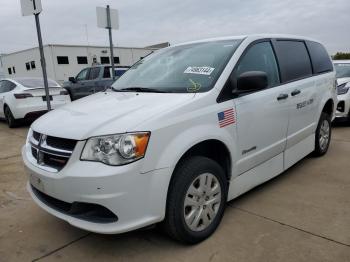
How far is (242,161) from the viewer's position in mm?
3182

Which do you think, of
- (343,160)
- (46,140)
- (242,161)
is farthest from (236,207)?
(343,160)

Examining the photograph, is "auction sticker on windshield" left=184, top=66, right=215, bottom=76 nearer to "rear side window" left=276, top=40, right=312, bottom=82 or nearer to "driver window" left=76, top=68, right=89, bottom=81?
"rear side window" left=276, top=40, right=312, bottom=82

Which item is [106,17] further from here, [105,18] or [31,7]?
[31,7]

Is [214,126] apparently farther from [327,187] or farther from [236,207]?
[327,187]

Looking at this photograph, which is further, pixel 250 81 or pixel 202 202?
pixel 250 81

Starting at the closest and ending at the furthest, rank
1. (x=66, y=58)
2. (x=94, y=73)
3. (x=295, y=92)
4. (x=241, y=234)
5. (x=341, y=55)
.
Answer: (x=241, y=234) < (x=295, y=92) < (x=94, y=73) < (x=341, y=55) < (x=66, y=58)

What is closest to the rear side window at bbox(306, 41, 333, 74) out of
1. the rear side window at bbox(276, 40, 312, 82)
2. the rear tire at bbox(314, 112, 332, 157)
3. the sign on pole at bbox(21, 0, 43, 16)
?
the rear side window at bbox(276, 40, 312, 82)

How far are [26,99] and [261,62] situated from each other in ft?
22.5

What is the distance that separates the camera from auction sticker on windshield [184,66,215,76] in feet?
10.2

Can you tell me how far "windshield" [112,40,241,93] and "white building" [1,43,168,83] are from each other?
21.9 m

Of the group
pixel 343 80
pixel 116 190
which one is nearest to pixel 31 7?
pixel 116 190

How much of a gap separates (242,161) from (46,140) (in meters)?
1.72

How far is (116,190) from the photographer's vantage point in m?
2.30

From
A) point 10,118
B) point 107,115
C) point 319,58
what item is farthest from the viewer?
point 10,118
